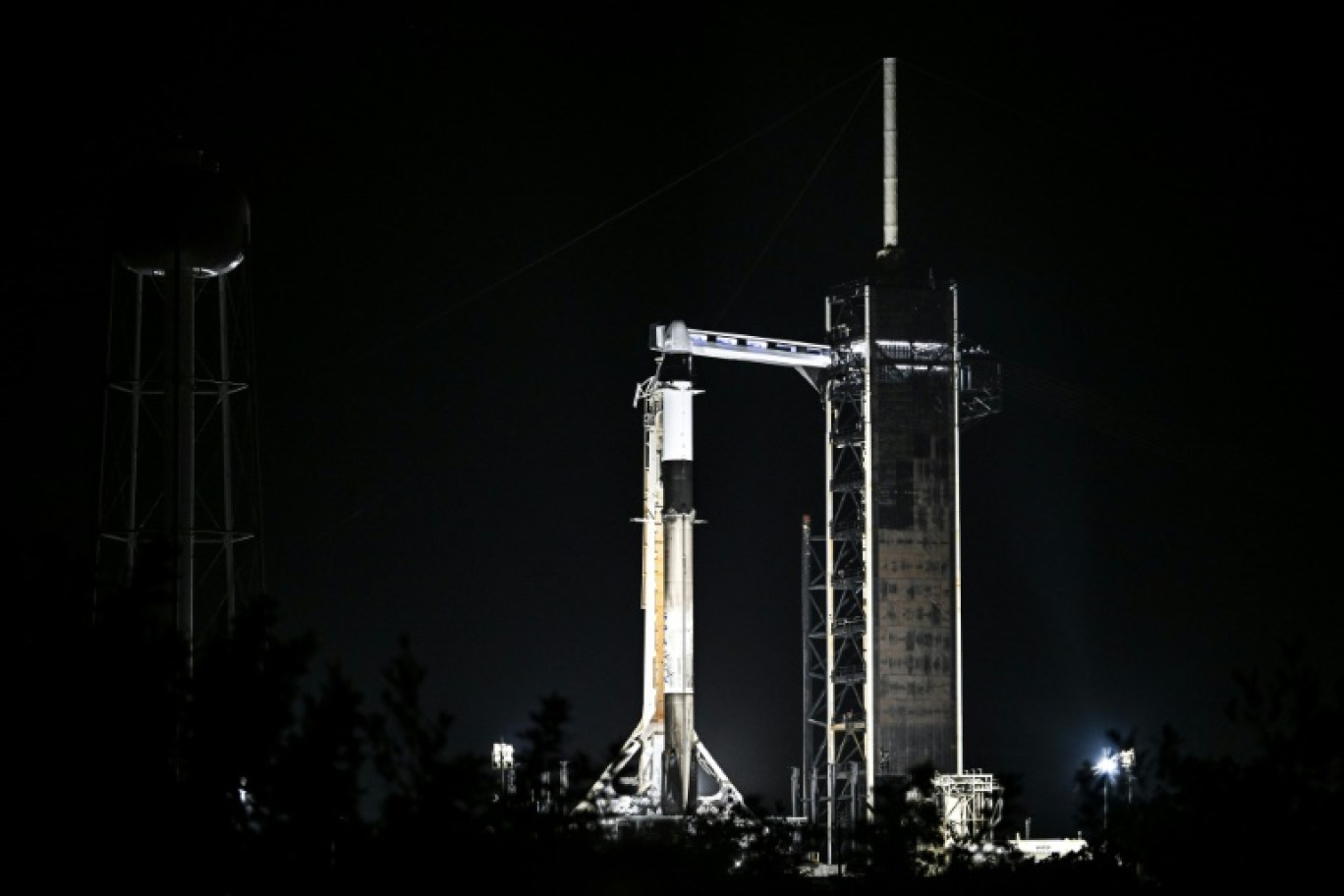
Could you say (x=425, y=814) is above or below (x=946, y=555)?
below

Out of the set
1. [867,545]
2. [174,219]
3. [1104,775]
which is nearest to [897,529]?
[867,545]

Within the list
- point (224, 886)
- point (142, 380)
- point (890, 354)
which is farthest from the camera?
point (890, 354)

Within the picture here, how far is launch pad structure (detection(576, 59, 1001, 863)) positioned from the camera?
70500mm

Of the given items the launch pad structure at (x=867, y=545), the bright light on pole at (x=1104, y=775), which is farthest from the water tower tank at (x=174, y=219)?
the launch pad structure at (x=867, y=545)

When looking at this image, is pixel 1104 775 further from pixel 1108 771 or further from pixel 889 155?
pixel 889 155

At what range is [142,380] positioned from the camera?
38.2 m

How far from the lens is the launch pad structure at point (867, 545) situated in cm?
7050

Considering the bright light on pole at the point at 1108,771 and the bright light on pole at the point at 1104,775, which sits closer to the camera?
the bright light on pole at the point at 1104,775

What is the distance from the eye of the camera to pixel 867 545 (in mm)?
70625

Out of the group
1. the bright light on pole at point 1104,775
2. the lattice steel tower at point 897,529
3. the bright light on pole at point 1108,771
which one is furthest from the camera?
the lattice steel tower at point 897,529

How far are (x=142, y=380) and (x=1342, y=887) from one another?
21.5m

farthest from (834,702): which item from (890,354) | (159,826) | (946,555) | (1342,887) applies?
(159,826)

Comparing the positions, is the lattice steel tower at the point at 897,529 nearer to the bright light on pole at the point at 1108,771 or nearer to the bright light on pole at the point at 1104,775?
the bright light on pole at the point at 1108,771

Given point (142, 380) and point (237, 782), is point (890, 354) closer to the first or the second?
point (142, 380)
